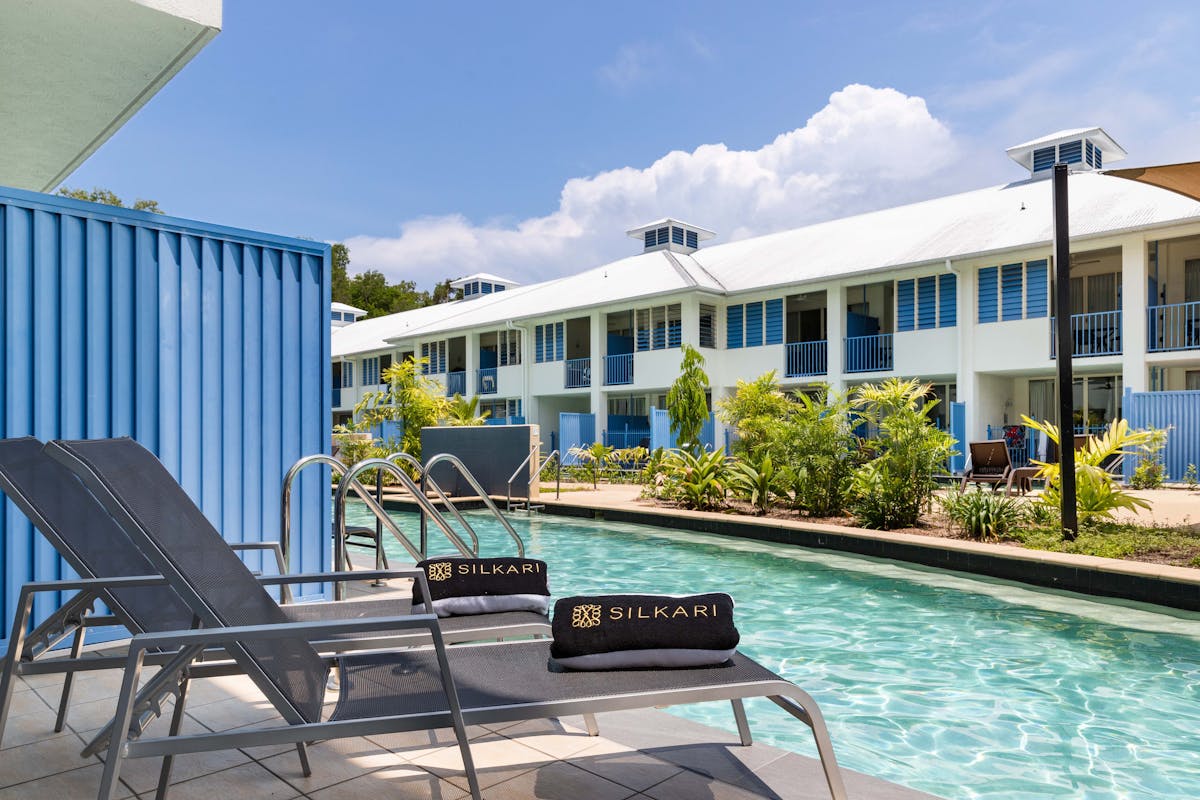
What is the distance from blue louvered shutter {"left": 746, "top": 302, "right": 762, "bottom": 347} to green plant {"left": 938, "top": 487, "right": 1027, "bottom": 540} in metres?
13.0

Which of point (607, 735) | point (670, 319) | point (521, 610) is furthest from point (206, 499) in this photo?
point (670, 319)

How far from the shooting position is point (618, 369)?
24.1 metres

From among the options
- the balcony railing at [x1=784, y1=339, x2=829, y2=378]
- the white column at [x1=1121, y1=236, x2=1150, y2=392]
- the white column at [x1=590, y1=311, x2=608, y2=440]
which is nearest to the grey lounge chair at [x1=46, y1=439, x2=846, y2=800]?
the white column at [x1=1121, y1=236, x2=1150, y2=392]

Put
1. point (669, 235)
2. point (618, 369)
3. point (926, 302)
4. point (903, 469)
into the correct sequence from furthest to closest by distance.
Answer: point (669, 235), point (618, 369), point (926, 302), point (903, 469)

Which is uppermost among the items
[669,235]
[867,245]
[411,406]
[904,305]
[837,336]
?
[669,235]

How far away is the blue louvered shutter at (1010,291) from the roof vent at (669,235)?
1208 centimetres

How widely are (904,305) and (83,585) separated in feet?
62.3

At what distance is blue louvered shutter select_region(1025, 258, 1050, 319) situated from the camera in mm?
16781

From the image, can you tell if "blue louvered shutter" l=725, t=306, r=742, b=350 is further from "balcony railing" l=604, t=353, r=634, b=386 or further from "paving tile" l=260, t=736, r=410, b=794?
"paving tile" l=260, t=736, r=410, b=794

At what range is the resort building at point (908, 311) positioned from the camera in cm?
→ 1622

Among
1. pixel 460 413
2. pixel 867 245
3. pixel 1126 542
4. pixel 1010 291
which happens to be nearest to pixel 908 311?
pixel 867 245

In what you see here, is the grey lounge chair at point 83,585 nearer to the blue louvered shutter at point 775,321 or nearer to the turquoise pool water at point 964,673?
the turquoise pool water at point 964,673

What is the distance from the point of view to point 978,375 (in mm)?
17984

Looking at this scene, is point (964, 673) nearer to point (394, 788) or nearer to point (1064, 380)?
point (394, 788)
